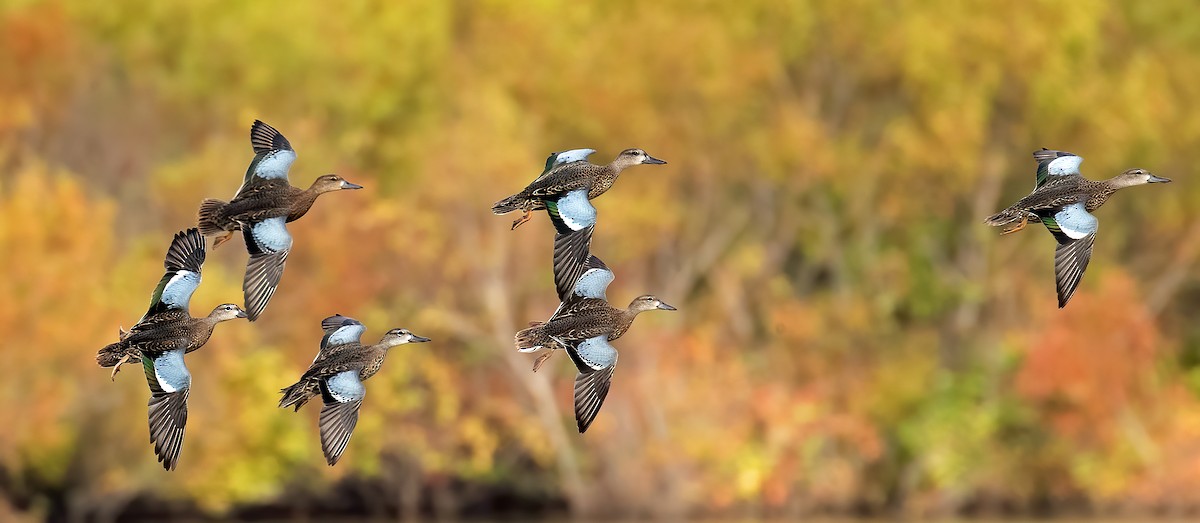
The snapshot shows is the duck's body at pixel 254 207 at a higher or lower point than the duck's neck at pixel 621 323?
higher

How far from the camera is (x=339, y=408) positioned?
1720cm

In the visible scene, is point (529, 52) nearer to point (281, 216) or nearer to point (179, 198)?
point (179, 198)

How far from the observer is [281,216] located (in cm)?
1731

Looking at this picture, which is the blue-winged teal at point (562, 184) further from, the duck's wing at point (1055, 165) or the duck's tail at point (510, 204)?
the duck's wing at point (1055, 165)

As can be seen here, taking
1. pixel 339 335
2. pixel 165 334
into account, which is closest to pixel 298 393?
pixel 165 334

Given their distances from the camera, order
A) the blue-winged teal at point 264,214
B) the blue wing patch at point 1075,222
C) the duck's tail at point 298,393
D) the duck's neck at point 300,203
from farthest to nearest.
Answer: the blue wing patch at point 1075,222 → the duck's neck at point 300,203 → the blue-winged teal at point 264,214 → the duck's tail at point 298,393

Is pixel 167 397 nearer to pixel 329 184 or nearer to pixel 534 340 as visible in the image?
pixel 329 184

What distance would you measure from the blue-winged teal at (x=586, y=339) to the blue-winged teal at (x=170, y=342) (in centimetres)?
216

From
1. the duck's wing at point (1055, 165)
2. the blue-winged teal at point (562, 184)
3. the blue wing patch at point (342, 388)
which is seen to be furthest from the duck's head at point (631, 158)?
the duck's wing at point (1055, 165)

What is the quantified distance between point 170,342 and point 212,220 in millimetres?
918

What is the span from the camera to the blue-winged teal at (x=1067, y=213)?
56.5 ft

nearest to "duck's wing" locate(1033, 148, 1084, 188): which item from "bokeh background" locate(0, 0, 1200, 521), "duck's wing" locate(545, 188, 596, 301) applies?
"duck's wing" locate(545, 188, 596, 301)

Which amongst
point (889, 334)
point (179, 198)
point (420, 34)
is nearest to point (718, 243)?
point (889, 334)

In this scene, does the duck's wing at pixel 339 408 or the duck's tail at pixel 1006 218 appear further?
the duck's tail at pixel 1006 218
